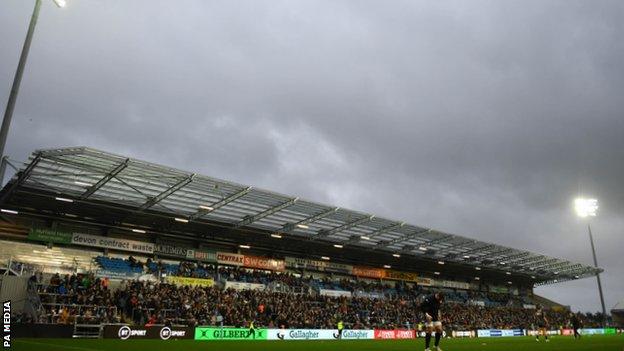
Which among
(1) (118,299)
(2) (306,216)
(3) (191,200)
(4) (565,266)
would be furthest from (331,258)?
(4) (565,266)

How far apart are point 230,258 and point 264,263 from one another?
408 centimetres

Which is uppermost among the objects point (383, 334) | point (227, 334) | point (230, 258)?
point (230, 258)

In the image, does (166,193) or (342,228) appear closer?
(166,193)

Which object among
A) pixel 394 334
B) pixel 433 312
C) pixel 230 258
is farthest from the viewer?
pixel 230 258

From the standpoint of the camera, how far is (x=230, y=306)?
37.3 metres

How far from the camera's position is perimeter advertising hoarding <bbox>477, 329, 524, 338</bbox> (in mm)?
50969

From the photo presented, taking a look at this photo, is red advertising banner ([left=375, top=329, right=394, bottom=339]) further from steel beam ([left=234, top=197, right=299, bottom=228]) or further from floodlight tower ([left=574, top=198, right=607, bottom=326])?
floodlight tower ([left=574, top=198, right=607, bottom=326])

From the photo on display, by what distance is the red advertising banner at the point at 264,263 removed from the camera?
48344 mm

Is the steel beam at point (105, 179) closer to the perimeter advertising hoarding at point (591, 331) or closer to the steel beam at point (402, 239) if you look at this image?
the steel beam at point (402, 239)

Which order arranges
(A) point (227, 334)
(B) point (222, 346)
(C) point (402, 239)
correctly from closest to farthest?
(B) point (222, 346)
(A) point (227, 334)
(C) point (402, 239)

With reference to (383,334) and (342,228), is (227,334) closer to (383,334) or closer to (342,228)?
(383,334)

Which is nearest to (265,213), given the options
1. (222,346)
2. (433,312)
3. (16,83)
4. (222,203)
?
(222,203)

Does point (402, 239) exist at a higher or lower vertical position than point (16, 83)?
higher

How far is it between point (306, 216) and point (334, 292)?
12.8 m
